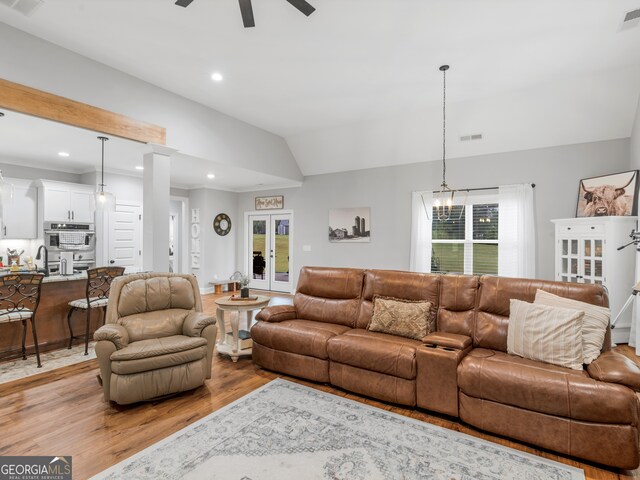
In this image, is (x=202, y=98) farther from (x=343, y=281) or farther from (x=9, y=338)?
(x=9, y=338)

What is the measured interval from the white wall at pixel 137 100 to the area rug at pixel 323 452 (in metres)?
3.56

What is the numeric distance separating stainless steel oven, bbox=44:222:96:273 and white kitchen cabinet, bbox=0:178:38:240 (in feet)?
0.85

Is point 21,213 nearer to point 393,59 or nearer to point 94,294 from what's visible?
point 94,294

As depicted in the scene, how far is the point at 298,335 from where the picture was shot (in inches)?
124

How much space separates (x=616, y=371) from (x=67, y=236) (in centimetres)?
755

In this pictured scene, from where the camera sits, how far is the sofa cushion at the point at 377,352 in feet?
8.55

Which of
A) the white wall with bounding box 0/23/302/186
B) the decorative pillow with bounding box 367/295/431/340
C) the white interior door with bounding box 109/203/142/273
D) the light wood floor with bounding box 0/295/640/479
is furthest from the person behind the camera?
the white interior door with bounding box 109/203/142/273

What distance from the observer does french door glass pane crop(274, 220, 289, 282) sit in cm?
798

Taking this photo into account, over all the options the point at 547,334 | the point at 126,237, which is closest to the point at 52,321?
the point at 126,237

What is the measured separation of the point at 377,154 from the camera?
6.23 m

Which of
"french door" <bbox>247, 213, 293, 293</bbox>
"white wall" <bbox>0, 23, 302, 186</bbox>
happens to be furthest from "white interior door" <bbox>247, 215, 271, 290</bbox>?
"white wall" <bbox>0, 23, 302, 186</bbox>

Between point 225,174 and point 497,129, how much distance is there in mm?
4766

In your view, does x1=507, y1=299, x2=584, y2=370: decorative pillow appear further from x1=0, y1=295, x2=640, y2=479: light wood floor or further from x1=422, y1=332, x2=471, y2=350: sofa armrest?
x1=0, y1=295, x2=640, y2=479: light wood floor

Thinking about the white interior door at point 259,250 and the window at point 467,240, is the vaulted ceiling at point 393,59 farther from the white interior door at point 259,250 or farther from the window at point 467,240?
the white interior door at point 259,250
